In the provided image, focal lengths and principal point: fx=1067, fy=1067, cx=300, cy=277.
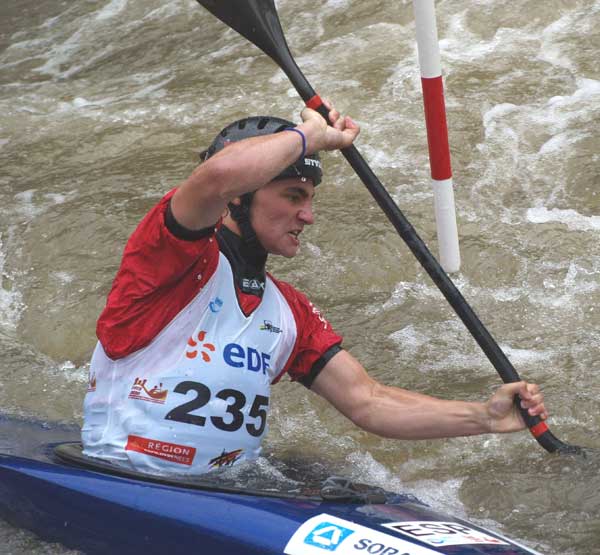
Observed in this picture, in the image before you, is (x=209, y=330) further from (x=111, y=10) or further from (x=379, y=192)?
(x=111, y=10)

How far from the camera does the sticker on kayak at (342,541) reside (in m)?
2.16

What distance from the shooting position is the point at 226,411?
259 cm

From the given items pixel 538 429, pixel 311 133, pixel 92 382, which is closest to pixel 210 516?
pixel 92 382

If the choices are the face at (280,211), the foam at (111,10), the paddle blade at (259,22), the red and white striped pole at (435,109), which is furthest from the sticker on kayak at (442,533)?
the foam at (111,10)

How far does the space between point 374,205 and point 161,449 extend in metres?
2.75

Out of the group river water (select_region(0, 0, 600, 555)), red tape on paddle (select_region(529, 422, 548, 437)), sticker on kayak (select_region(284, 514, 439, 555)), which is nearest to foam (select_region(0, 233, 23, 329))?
river water (select_region(0, 0, 600, 555))

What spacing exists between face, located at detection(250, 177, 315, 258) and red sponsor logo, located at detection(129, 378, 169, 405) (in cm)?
44

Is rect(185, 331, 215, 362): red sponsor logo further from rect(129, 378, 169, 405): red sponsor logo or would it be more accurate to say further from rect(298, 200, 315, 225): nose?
rect(298, 200, 315, 225): nose

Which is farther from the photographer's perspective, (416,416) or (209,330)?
(416,416)

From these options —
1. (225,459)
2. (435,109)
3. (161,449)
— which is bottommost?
(225,459)

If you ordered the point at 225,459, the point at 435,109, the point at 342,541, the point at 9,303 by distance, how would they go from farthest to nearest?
the point at 9,303 → the point at 435,109 → the point at 225,459 → the point at 342,541

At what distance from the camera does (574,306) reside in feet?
14.1

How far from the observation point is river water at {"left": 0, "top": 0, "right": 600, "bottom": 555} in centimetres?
345

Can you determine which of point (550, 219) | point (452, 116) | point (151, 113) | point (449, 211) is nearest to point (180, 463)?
point (449, 211)
